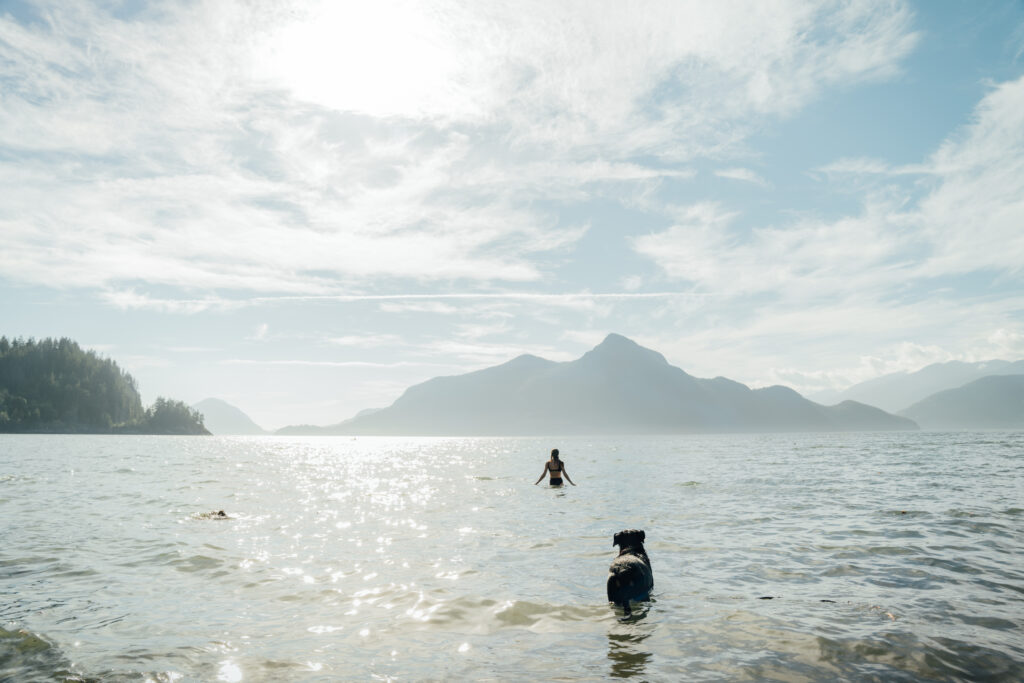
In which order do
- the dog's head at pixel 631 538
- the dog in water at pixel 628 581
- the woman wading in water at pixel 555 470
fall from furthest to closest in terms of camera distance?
the woman wading in water at pixel 555 470 → the dog's head at pixel 631 538 → the dog in water at pixel 628 581

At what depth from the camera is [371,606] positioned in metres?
10.7

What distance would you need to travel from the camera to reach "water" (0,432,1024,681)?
26.0ft

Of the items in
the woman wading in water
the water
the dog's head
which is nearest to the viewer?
the water

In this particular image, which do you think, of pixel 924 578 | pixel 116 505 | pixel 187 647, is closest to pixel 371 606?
pixel 187 647

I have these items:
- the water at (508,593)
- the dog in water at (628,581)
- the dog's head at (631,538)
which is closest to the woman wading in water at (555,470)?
the water at (508,593)

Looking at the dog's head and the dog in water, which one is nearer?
the dog in water

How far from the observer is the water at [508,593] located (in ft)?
26.0

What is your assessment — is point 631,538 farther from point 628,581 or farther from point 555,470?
point 555,470

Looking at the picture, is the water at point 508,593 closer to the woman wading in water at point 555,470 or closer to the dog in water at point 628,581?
the dog in water at point 628,581

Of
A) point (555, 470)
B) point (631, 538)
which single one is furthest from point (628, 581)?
point (555, 470)

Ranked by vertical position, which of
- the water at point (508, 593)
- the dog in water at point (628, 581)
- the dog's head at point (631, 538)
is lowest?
the water at point (508, 593)

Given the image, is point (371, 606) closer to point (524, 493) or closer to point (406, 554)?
point (406, 554)

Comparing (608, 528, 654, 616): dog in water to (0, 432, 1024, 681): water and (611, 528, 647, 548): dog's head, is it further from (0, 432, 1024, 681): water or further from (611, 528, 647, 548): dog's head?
(611, 528, 647, 548): dog's head

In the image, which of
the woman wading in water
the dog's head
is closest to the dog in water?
the dog's head
